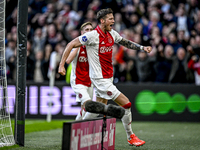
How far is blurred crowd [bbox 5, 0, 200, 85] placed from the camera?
38.2ft

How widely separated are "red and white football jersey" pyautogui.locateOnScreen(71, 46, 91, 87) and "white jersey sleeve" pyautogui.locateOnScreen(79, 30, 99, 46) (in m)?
0.92

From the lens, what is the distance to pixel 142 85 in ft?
39.5

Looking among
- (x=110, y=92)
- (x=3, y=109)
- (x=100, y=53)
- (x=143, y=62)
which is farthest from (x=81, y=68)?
(x=143, y=62)

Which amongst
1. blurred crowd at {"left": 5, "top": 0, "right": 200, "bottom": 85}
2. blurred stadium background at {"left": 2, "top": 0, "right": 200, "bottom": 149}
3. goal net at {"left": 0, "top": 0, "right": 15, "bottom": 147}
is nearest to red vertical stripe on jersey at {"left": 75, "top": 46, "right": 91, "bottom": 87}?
goal net at {"left": 0, "top": 0, "right": 15, "bottom": 147}

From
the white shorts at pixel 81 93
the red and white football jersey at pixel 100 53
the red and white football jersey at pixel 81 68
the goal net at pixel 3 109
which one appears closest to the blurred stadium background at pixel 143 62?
the red and white football jersey at pixel 81 68

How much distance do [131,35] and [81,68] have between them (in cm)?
627

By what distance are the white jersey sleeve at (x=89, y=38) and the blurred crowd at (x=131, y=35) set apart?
19.4 ft

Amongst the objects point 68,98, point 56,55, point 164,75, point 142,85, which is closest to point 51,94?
point 68,98

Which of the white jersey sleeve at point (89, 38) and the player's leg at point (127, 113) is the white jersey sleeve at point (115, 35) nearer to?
the white jersey sleeve at point (89, 38)

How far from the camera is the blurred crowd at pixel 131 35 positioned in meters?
11.7

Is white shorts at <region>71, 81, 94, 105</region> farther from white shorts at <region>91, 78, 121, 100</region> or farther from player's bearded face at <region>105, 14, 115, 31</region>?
player's bearded face at <region>105, 14, 115, 31</region>

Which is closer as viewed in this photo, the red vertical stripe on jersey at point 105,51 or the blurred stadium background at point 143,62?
the red vertical stripe on jersey at point 105,51

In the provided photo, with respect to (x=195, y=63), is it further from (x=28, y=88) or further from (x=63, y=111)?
(x=28, y=88)

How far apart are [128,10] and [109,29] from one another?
8335 mm
